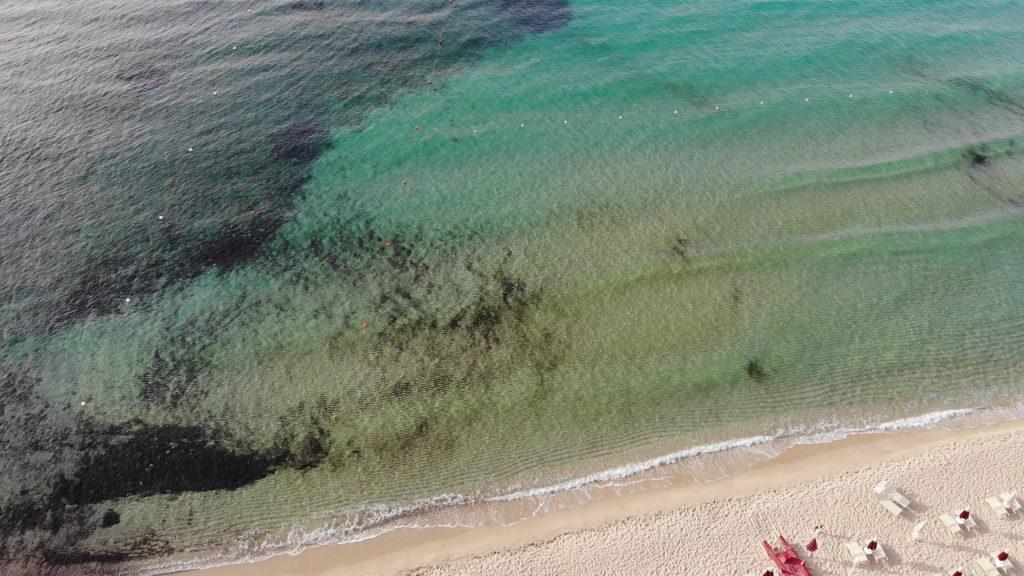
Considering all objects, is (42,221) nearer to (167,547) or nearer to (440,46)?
(167,547)

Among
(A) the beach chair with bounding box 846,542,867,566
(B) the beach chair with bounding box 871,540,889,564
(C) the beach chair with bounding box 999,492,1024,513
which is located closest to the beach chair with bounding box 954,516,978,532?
(C) the beach chair with bounding box 999,492,1024,513

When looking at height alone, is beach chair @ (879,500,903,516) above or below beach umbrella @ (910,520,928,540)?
above

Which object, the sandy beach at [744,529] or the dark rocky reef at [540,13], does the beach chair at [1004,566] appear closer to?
the sandy beach at [744,529]

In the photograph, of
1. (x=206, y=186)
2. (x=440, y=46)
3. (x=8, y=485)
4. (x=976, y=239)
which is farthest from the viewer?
(x=440, y=46)

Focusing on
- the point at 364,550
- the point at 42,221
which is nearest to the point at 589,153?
the point at 364,550

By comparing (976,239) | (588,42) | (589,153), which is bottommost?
(976,239)

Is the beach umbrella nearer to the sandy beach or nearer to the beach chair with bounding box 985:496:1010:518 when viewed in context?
the sandy beach

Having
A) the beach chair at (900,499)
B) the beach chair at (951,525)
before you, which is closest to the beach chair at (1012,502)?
the beach chair at (951,525)
